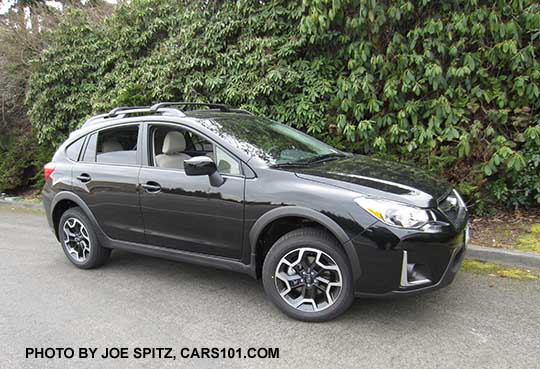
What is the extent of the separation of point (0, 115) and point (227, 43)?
637 cm

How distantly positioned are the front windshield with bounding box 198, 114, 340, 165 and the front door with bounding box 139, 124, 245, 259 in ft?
0.59

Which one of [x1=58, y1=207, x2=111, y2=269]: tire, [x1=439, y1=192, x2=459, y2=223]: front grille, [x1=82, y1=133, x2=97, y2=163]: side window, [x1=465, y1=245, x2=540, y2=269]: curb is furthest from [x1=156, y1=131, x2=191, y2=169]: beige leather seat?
[x1=465, y1=245, x2=540, y2=269]: curb

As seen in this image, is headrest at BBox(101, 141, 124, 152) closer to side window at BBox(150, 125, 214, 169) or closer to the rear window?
the rear window

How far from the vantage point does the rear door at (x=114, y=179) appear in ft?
12.9

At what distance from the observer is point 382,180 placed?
3178mm

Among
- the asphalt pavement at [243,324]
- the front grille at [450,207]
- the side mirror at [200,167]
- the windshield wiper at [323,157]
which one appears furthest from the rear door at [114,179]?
the front grille at [450,207]

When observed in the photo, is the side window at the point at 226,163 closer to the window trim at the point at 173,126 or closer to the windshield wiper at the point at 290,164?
the window trim at the point at 173,126

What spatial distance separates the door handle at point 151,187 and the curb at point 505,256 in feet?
10.7

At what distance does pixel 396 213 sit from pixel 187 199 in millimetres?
1729

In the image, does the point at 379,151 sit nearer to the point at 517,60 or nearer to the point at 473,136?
the point at 473,136

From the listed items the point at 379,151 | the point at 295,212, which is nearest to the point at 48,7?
the point at 379,151

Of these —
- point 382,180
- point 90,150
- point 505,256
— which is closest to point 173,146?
point 90,150

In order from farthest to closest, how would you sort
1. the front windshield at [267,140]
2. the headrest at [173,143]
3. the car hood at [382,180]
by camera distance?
the headrest at [173,143]
the front windshield at [267,140]
the car hood at [382,180]

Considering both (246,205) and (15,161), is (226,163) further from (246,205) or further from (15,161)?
(15,161)
